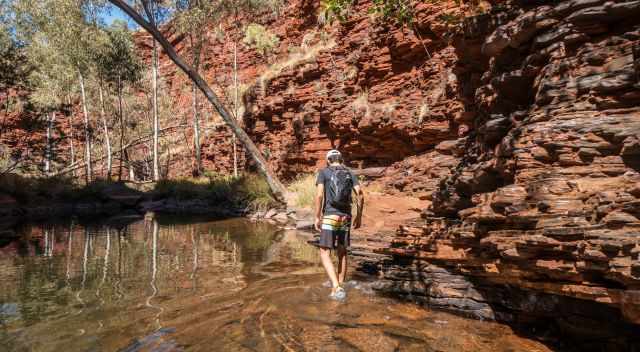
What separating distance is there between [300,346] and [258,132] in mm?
20383

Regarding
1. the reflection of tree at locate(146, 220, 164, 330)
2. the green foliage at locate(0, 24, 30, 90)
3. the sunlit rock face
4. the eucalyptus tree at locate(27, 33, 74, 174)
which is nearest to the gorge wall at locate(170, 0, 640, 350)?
the sunlit rock face

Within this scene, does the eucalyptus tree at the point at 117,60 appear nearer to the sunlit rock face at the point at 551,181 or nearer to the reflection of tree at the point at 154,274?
the reflection of tree at the point at 154,274

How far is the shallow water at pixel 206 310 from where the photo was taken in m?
3.33

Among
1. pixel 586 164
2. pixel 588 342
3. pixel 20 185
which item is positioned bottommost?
pixel 588 342

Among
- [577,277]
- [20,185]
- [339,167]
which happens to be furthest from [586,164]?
[20,185]

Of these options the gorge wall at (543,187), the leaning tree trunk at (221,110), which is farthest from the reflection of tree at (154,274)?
the leaning tree trunk at (221,110)

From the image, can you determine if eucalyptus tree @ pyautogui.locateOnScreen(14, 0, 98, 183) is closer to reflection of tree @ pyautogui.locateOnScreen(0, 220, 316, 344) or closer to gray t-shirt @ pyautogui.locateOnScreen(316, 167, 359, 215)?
reflection of tree @ pyautogui.locateOnScreen(0, 220, 316, 344)

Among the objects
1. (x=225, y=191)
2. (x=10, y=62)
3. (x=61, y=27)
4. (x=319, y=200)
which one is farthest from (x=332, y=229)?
(x=61, y=27)

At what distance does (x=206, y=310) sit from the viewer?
13.7ft

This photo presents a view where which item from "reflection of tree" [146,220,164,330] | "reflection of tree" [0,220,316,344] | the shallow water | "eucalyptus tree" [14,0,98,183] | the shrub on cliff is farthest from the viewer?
"eucalyptus tree" [14,0,98,183]

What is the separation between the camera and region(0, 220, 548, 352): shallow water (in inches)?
131

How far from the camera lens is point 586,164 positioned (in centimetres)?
342

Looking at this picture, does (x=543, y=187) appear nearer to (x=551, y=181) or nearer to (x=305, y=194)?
(x=551, y=181)

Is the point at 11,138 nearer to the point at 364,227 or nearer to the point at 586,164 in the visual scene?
the point at 364,227
